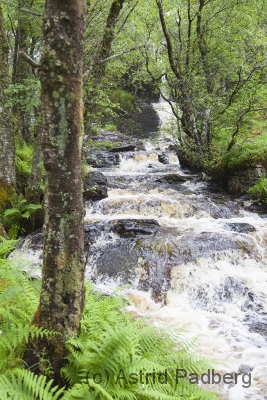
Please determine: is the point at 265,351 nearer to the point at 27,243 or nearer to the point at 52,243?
the point at 52,243

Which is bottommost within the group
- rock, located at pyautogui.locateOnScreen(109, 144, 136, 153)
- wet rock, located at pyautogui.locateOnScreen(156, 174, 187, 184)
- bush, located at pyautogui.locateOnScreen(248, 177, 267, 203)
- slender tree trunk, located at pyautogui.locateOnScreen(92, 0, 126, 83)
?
bush, located at pyautogui.locateOnScreen(248, 177, 267, 203)

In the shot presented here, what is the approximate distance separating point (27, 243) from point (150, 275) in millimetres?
3911

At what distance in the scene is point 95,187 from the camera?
11.2 meters

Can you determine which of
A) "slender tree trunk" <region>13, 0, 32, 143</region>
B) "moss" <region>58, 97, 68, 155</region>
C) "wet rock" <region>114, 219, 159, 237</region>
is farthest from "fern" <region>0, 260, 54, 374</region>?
"slender tree trunk" <region>13, 0, 32, 143</region>

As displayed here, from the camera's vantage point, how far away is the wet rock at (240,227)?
883 cm

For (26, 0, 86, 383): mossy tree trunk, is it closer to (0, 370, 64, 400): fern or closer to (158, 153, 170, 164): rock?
(0, 370, 64, 400): fern

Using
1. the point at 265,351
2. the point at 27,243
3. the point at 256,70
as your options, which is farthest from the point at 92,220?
the point at 256,70

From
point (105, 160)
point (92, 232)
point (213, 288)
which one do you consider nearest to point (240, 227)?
point (213, 288)

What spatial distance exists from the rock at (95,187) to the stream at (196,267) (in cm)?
38

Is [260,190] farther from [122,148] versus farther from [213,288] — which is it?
[122,148]

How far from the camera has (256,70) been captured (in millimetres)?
11578

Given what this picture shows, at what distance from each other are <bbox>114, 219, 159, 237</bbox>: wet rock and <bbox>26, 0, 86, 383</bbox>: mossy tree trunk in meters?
6.10

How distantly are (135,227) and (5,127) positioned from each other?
4942mm

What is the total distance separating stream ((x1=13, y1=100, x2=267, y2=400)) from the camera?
5172mm
